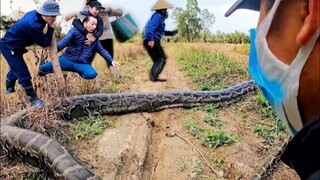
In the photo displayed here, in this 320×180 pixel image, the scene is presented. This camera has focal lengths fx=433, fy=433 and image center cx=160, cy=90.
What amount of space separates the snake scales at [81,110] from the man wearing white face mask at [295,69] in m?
3.17

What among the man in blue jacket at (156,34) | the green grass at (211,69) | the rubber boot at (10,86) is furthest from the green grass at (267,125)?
the rubber boot at (10,86)

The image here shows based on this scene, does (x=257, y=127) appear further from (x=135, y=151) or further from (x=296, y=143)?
(x=296, y=143)

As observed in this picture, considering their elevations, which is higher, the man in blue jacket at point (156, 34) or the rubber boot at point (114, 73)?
the man in blue jacket at point (156, 34)

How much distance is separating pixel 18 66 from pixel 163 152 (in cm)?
237

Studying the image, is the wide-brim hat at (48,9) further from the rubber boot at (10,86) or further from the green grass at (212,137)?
the green grass at (212,137)

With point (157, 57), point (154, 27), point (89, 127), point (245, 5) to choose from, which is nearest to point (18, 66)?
point (89, 127)

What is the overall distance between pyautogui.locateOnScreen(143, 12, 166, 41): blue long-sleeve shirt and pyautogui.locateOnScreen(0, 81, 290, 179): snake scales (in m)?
1.51

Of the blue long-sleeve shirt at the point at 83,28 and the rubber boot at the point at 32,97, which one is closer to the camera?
the rubber boot at the point at 32,97

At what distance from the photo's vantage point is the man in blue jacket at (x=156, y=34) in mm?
8148

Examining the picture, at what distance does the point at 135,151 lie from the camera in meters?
5.19

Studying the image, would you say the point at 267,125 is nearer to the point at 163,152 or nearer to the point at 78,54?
the point at 163,152

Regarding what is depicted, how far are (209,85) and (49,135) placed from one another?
12.1ft

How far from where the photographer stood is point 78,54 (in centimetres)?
687

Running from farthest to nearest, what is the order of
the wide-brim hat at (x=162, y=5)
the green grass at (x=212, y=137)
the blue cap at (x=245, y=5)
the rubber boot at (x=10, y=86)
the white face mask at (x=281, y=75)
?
1. the wide-brim hat at (x=162, y=5)
2. the rubber boot at (x=10, y=86)
3. the green grass at (x=212, y=137)
4. the blue cap at (x=245, y=5)
5. the white face mask at (x=281, y=75)
